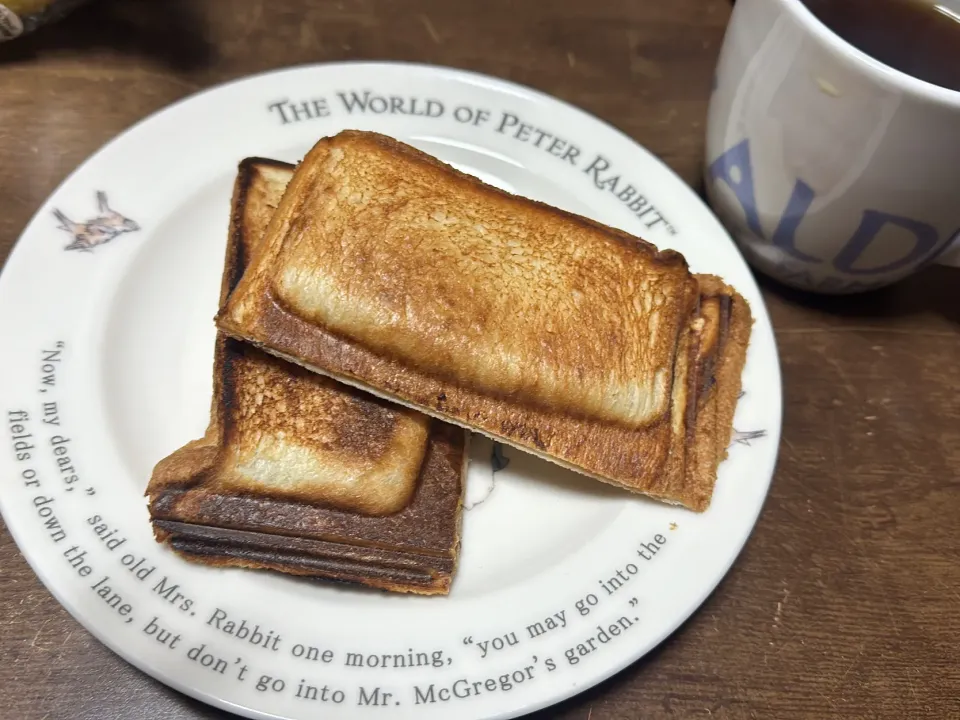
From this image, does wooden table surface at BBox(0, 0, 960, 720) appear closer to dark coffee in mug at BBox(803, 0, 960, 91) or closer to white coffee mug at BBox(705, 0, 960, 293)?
white coffee mug at BBox(705, 0, 960, 293)

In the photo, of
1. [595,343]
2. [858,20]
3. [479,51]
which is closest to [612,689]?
[595,343]

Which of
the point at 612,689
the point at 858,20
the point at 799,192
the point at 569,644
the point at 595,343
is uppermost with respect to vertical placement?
the point at 858,20

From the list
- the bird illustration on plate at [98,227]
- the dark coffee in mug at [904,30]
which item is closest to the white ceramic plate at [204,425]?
the bird illustration on plate at [98,227]

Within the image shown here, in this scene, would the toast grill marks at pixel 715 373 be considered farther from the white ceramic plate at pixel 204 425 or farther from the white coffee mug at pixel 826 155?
the white coffee mug at pixel 826 155

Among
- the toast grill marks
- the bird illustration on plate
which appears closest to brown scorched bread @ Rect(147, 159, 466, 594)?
the bird illustration on plate

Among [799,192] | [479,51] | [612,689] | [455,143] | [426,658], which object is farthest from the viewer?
[479,51]

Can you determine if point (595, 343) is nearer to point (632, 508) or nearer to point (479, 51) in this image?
point (632, 508)

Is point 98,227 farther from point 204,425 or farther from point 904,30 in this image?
point 904,30
